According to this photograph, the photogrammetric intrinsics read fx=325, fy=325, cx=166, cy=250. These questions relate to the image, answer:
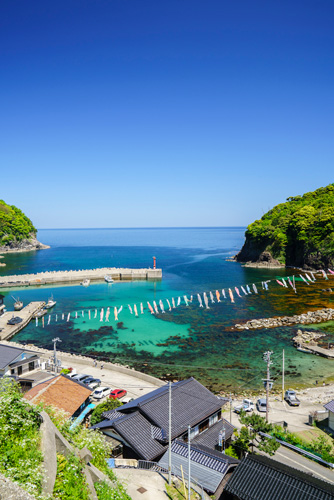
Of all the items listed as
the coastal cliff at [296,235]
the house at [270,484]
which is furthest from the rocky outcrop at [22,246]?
the house at [270,484]

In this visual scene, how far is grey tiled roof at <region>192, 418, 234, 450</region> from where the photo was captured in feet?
62.4

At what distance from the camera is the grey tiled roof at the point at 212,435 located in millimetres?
19031

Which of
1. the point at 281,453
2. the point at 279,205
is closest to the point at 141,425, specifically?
the point at 281,453

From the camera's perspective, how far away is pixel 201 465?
50.8 ft

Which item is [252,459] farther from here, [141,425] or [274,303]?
[274,303]

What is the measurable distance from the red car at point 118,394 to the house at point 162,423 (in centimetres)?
634

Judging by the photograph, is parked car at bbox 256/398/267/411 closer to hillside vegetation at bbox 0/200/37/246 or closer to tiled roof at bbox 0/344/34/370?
tiled roof at bbox 0/344/34/370

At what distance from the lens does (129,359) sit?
1503 inches

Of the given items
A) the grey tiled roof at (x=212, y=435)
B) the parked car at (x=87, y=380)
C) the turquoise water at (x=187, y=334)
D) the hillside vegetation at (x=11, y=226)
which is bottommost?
the turquoise water at (x=187, y=334)

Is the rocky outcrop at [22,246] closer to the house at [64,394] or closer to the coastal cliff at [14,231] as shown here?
the coastal cliff at [14,231]

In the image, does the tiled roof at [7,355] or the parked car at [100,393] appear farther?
the tiled roof at [7,355]

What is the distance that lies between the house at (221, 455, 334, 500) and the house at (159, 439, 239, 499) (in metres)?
0.63

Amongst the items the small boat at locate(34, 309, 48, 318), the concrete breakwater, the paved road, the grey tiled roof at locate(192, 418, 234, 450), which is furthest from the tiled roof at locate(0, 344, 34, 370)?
the concrete breakwater

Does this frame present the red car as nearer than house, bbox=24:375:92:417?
No
